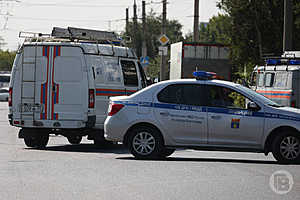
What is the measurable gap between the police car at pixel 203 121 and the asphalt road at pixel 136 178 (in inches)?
14.5

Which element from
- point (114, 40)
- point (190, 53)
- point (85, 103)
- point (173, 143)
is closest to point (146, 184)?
point (173, 143)

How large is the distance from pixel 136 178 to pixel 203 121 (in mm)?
3046

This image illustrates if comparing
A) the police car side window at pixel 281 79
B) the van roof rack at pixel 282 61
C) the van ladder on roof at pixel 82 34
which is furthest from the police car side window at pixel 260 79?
the van ladder on roof at pixel 82 34

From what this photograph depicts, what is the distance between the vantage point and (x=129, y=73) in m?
17.3

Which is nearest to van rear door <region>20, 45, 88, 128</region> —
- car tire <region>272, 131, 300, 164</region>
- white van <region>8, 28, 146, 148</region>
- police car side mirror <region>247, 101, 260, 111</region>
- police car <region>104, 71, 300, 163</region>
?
white van <region>8, 28, 146, 148</region>

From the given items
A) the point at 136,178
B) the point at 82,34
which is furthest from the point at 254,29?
the point at 136,178

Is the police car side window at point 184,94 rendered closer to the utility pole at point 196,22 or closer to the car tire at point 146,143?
the car tire at point 146,143

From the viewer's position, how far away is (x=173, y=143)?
13164 mm

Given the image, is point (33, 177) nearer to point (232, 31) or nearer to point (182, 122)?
point (182, 122)

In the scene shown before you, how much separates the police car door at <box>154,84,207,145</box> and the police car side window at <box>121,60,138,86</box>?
12.9 ft

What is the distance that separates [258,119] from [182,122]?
4.63 ft

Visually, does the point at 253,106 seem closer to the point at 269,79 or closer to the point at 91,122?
the point at 91,122

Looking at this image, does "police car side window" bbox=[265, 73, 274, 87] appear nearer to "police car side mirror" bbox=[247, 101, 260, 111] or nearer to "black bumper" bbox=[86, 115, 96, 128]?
"black bumper" bbox=[86, 115, 96, 128]

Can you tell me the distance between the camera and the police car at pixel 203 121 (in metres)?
12.6
